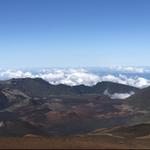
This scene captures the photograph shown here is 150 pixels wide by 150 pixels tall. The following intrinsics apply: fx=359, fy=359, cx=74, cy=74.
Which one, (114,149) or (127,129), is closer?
(114,149)

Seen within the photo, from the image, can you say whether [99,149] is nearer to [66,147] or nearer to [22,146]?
[66,147]

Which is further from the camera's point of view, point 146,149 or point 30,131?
point 30,131


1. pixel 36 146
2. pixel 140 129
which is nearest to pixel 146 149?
pixel 36 146

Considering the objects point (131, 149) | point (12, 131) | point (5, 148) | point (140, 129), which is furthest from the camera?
point (12, 131)

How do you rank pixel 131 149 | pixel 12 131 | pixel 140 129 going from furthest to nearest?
pixel 12 131
pixel 140 129
pixel 131 149

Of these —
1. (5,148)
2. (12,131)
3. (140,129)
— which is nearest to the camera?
(5,148)

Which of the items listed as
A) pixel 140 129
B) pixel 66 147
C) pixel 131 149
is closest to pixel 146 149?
pixel 131 149

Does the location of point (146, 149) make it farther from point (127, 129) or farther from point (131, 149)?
point (127, 129)

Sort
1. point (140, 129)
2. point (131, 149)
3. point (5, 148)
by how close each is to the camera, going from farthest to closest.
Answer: point (140, 129) → point (131, 149) → point (5, 148)
